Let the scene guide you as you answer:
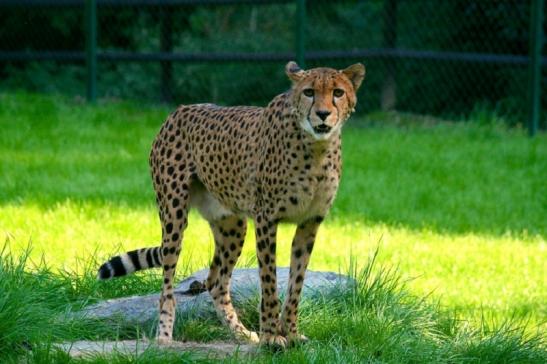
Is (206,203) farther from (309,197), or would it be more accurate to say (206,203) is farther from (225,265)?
(309,197)

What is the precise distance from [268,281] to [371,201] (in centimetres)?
410

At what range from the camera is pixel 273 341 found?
15.0 feet

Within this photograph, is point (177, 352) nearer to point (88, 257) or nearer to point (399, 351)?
point (399, 351)

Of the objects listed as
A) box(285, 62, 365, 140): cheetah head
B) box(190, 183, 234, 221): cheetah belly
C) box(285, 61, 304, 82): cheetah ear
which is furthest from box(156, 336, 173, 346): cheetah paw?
box(285, 61, 304, 82): cheetah ear

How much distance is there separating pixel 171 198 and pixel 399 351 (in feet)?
3.78

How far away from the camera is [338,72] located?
173 inches

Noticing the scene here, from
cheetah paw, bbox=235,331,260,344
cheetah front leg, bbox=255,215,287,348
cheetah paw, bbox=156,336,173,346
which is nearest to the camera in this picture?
cheetah front leg, bbox=255,215,287,348

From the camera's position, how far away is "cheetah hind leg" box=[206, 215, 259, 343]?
5000mm

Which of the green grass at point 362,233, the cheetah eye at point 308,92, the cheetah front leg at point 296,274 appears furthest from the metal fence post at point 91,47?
the cheetah eye at point 308,92

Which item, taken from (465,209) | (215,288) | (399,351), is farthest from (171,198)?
(465,209)

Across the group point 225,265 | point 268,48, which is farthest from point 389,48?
point 225,265

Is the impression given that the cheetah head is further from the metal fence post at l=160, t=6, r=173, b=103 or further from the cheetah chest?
the metal fence post at l=160, t=6, r=173, b=103

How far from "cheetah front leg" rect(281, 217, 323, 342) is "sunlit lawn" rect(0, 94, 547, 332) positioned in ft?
2.64

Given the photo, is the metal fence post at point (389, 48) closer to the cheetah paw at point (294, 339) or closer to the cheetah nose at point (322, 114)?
the cheetah paw at point (294, 339)
